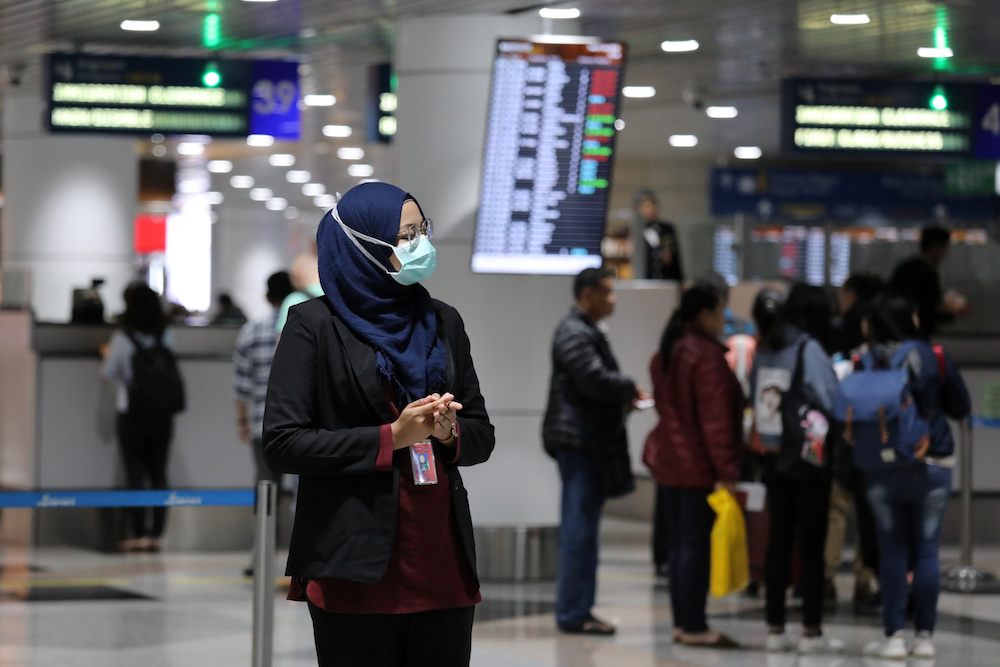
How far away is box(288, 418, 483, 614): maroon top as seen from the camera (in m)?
2.92

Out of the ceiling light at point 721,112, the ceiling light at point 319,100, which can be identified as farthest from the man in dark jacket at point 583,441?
the ceiling light at point 721,112

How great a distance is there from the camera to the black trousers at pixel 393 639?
2955 millimetres

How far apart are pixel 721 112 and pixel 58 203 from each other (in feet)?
23.5

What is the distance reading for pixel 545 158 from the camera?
8250mm

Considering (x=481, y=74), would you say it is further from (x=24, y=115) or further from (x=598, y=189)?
(x=24, y=115)

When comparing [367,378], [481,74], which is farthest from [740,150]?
[367,378]

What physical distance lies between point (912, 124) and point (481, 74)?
4175 mm

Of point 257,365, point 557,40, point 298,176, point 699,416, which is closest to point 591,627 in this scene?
point 699,416

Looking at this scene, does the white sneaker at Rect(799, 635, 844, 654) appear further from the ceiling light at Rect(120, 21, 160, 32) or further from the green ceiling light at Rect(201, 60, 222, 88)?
the green ceiling light at Rect(201, 60, 222, 88)

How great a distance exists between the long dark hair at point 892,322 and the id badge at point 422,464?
12.7 ft

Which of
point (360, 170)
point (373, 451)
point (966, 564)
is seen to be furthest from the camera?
point (360, 170)

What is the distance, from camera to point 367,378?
2.95m

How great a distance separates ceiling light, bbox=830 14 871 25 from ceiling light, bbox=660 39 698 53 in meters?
1.33

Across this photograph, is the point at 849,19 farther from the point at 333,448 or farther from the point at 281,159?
the point at 281,159
